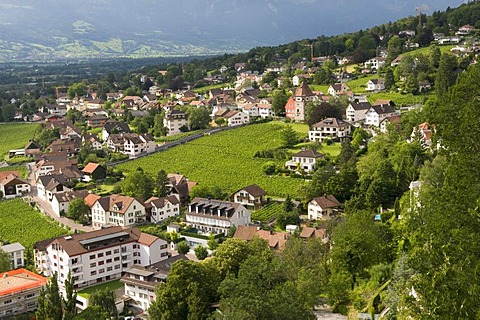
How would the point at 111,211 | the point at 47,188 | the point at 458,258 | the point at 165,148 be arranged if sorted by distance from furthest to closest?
the point at 165,148
the point at 47,188
the point at 111,211
the point at 458,258

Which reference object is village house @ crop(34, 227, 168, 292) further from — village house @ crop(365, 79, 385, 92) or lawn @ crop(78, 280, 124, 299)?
village house @ crop(365, 79, 385, 92)

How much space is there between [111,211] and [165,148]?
15.5 m

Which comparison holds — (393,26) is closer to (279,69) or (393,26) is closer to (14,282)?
(279,69)

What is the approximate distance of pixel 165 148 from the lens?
45.8 m

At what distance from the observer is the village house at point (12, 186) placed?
38406mm

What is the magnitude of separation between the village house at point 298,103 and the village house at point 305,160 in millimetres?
12359

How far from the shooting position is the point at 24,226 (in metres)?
31.3

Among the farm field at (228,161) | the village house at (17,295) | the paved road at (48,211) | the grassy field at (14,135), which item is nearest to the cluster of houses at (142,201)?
the village house at (17,295)

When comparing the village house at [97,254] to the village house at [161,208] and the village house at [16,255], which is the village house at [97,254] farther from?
the village house at [161,208]

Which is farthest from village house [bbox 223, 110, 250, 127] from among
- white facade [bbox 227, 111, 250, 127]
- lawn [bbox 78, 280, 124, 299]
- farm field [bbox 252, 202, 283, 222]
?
lawn [bbox 78, 280, 124, 299]

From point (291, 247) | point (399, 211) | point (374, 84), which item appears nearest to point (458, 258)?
point (291, 247)

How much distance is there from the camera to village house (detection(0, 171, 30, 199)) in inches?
1512

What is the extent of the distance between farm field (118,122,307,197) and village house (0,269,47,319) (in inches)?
538

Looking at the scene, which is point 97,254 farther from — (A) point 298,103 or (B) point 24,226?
(A) point 298,103
